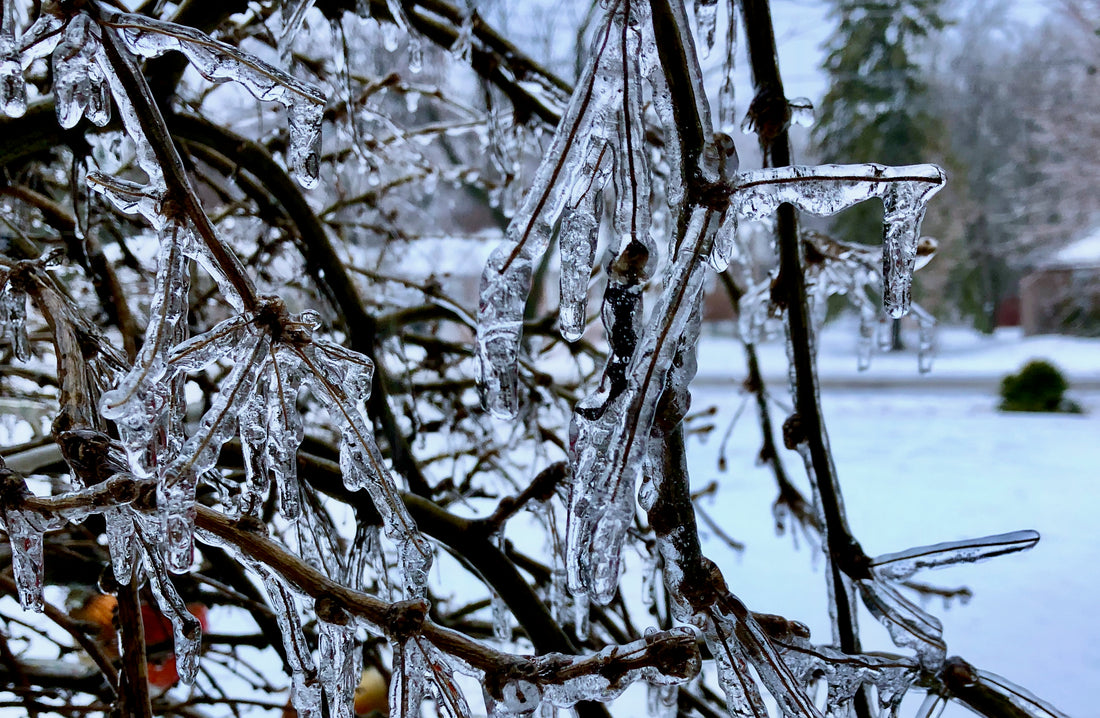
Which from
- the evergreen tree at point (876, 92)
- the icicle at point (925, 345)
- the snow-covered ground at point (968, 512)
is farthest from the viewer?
the evergreen tree at point (876, 92)

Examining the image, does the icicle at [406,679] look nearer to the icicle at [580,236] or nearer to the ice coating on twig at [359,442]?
the ice coating on twig at [359,442]

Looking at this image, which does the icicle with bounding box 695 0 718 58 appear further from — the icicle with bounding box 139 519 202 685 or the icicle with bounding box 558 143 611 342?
the icicle with bounding box 139 519 202 685

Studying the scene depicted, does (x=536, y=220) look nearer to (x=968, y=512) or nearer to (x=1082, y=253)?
(x=968, y=512)

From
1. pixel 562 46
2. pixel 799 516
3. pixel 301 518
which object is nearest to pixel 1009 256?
pixel 562 46

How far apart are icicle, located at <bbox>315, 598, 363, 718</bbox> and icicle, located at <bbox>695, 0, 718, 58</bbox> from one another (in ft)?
1.15

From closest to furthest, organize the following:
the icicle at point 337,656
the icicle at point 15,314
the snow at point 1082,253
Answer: the icicle at point 337,656
the icicle at point 15,314
the snow at point 1082,253

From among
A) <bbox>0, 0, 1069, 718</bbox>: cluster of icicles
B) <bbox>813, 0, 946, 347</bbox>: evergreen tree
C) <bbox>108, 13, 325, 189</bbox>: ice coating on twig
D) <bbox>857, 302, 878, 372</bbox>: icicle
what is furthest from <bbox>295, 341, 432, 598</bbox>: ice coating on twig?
<bbox>813, 0, 946, 347</bbox>: evergreen tree

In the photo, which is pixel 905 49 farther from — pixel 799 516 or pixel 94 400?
pixel 94 400

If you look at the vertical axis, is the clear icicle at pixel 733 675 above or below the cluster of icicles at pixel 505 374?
below

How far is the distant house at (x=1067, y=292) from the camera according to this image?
21.0 ft

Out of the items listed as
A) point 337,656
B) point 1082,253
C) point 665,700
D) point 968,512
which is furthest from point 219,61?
point 1082,253

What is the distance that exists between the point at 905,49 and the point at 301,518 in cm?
698

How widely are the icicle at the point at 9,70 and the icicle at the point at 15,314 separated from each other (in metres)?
0.13

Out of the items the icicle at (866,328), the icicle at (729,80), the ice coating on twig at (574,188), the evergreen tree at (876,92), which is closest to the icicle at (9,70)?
the ice coating on twig at (574,188)
